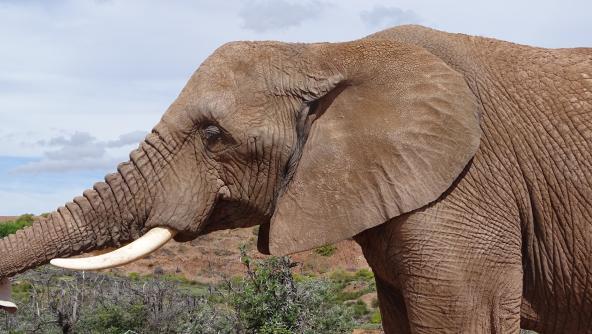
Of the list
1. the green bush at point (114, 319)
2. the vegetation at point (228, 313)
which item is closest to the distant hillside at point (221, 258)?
the vegetation at point (228, 313)

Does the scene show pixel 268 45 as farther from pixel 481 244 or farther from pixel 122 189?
pixel 481 244

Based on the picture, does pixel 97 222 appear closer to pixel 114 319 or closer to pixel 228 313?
pixel 114 319

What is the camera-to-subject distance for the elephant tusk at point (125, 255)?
4.11m

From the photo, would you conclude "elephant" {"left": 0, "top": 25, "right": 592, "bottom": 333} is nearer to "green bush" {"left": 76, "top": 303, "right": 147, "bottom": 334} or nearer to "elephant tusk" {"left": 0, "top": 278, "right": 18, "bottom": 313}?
"elephant tusk" {"left": 0, "top": 278, "right": 18, "bottom": 313}

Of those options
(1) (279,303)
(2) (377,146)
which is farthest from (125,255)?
(1) (279,303)

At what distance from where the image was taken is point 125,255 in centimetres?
418

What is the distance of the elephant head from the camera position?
13.7 feet

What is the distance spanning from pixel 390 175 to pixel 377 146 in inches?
5.7

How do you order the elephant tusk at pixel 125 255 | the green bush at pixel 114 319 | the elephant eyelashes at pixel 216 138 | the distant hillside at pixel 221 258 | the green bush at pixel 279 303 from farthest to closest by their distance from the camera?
the distant hillside at pixel 221 258, the green bush at pixel 114 319, the green bush at pixel 279 303, the elephant eyelashes at pixel 216 138, the elephant tusk at pixel 125 255

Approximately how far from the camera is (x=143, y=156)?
438cm

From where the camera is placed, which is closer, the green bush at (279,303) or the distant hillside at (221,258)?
the green bush at (279,303)

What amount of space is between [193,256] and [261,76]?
36756 mm

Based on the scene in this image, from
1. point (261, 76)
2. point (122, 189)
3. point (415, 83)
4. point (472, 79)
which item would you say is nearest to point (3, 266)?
point (122, 189)

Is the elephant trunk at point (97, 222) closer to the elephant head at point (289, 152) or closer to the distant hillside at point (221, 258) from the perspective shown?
the elephant head at point (289, 152)
